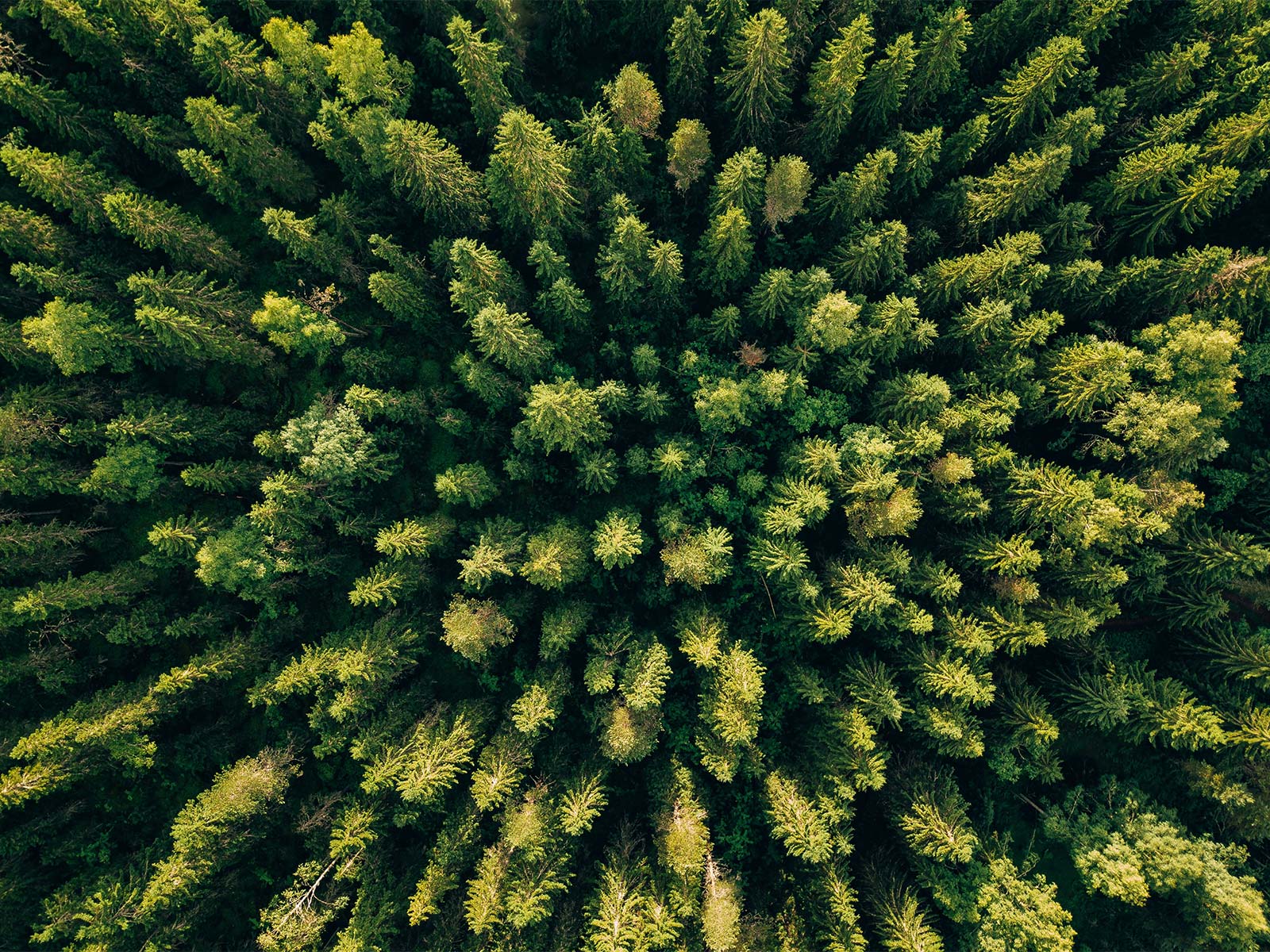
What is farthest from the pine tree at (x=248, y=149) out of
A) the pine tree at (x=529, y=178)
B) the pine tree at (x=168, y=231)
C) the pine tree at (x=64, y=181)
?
the pine tree at (x=529, y=178)

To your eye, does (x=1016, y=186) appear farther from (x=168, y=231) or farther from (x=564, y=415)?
(x=168, y=231)

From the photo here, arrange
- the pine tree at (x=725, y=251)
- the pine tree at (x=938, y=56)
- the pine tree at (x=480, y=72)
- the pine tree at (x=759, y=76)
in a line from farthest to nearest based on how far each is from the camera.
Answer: the pine tree at (x=725, y=251) < the pine tree at (x=938, y=56) < the pine tree at (x=480, y=72) < the pine tree at (x=759, y=76)

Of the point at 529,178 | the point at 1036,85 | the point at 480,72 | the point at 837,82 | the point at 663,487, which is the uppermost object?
the point at 480,72

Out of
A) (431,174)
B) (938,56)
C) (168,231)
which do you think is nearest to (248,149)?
(168,231)

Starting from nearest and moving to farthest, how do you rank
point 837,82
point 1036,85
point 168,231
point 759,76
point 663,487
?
1. point 759,76
2. point 837,82
3. point 1036,85
4. point 168,231
5. point 663,487

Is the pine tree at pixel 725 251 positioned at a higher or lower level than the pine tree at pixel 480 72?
lower

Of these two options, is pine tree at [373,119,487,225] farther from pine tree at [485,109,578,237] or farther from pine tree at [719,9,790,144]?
pine tree at [719,9,790,144]

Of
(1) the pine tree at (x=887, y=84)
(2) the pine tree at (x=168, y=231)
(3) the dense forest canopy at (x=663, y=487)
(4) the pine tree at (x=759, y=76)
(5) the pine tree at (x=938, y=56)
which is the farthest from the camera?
(2) the pine tree at (x=168, y=231)

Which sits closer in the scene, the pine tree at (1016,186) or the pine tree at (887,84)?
the pine tree at (887,84)

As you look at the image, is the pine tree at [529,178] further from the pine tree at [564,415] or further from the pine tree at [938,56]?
the pine tree at [938,56]
